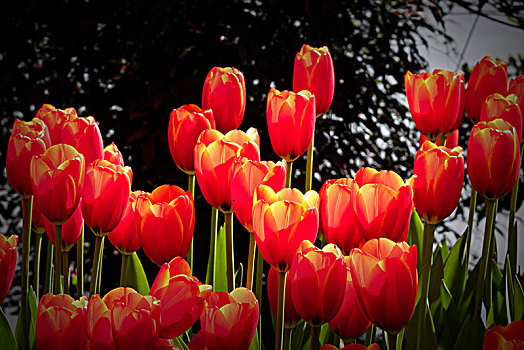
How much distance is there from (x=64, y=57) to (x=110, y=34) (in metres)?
0.11

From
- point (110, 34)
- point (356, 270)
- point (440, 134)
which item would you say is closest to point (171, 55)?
point (110, 34)

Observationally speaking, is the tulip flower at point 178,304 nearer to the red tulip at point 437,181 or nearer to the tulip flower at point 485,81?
the red tulip at point 437,181

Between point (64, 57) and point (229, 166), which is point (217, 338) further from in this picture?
point (64, 57)

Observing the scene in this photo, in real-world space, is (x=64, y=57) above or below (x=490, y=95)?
below

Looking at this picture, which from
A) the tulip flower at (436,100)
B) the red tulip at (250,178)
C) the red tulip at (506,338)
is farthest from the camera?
the tulip flower at (436,100)

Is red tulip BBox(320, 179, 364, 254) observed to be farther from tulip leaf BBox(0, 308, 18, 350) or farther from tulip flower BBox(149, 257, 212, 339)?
tulip leaf BBox(0, 308, 18, 350)

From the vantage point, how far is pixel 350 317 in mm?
342

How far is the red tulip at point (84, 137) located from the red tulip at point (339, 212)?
0.17 m

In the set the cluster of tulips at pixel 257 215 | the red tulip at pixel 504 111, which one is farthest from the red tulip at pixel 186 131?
the red tulip at pixel 504 111

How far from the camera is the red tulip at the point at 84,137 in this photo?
410 mm

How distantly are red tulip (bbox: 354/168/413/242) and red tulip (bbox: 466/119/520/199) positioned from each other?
62mm

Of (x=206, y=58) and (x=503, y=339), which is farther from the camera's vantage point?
(x=206, y=58)

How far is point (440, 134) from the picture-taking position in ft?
1.62

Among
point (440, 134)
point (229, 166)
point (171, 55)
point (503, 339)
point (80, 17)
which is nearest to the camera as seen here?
point (503, 339)
